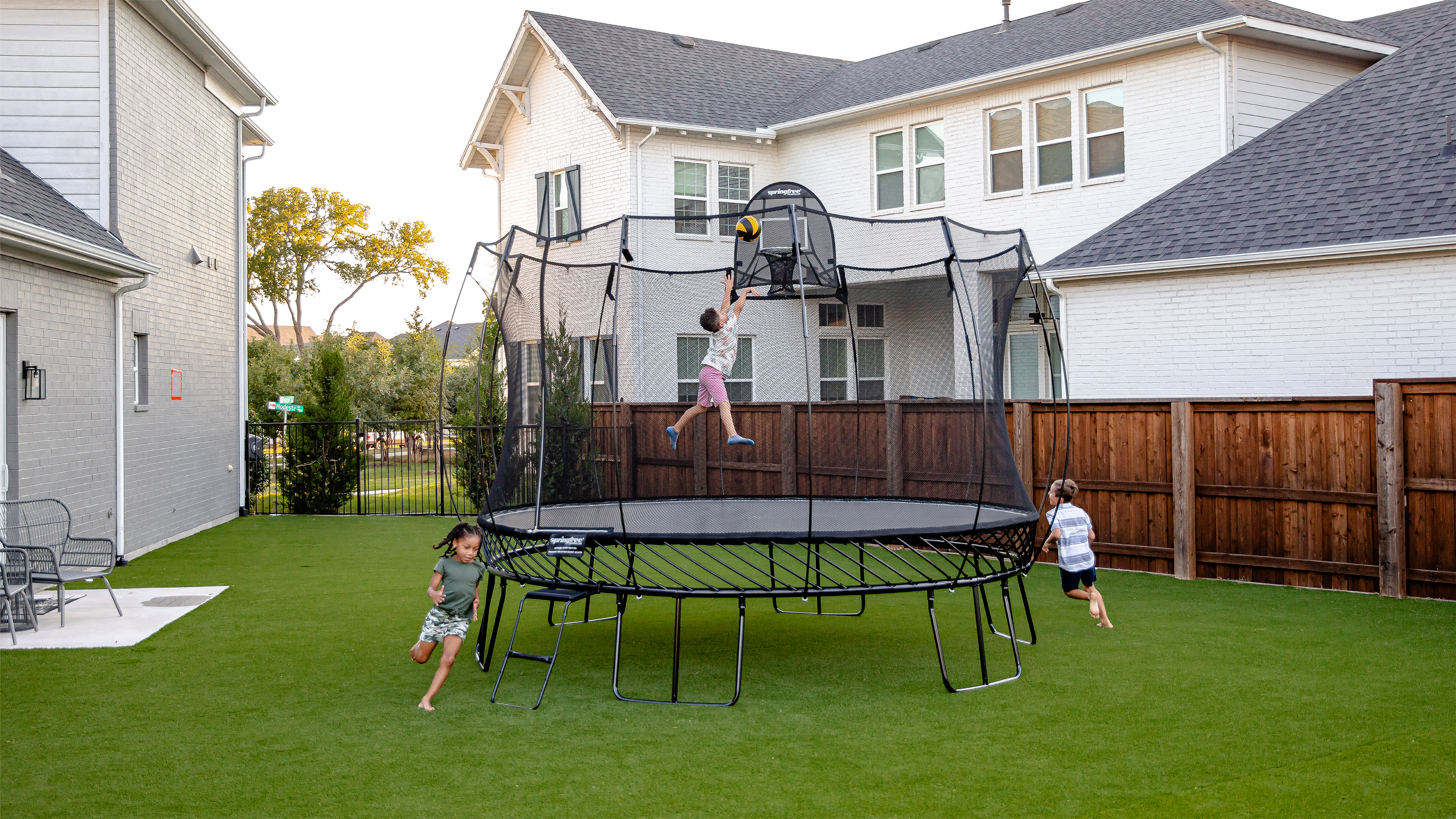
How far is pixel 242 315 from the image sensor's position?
52.3 feet

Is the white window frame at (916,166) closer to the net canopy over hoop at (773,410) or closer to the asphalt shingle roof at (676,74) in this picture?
the asphalt shingle roof at (676,74)

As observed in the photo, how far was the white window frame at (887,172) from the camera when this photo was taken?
642 inches

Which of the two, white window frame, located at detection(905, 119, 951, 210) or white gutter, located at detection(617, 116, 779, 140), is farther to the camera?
white gutter, located at detection(617, 116, 779, 140)

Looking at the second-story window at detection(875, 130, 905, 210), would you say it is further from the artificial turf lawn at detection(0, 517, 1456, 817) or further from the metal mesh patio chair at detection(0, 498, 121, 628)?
the metal mesh patio chair at detection(0, 498, 121, 628)

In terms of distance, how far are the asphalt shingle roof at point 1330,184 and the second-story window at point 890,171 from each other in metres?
3.81

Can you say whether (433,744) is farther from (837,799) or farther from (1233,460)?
(1233,460)

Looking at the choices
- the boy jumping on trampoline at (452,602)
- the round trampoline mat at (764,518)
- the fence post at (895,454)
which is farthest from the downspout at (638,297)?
the boy jumping on trampoline at (452,602)

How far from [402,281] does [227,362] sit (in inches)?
1097

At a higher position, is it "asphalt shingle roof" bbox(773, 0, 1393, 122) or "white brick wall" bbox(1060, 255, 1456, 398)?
"asphalt shingle roof" bbox(773, 0, 1393, 122)

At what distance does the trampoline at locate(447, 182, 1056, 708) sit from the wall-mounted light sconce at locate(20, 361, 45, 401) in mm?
3574

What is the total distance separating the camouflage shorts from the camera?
18.7ft

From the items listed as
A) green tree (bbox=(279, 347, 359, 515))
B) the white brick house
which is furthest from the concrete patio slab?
green tree (bbox=(279, 347, 359, 515))

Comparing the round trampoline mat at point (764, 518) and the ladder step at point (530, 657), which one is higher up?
the round trampoline mat at point (764, 518)

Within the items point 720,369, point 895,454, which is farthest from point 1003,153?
point 720,369
